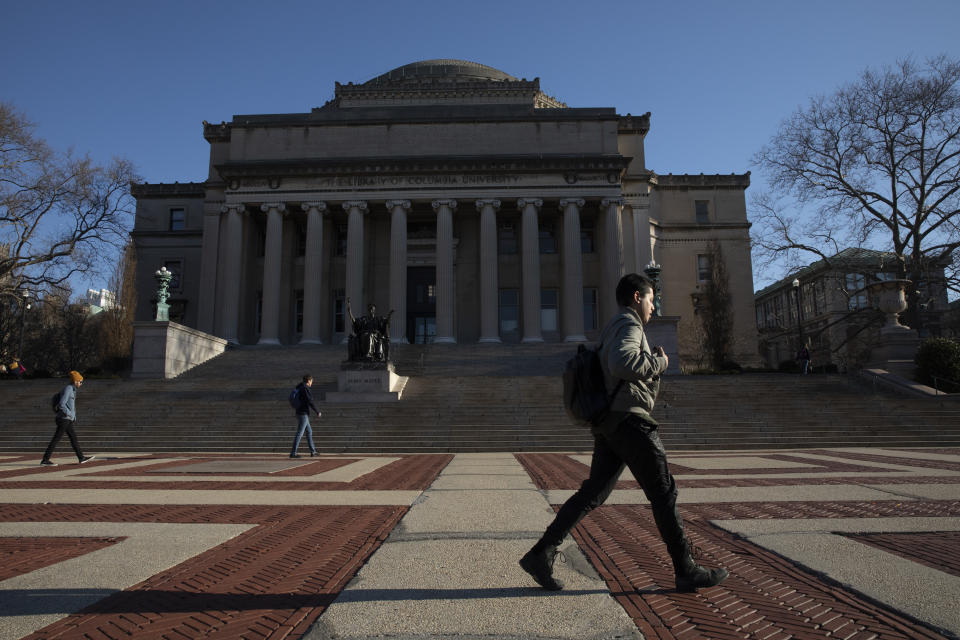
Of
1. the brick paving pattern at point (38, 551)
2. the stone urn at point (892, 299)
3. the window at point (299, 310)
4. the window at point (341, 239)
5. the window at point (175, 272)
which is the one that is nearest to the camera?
the brick paving pattern at point (38, 551)

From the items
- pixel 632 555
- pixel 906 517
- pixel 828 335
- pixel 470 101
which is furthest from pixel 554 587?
pixel 828 335

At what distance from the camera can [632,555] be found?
13.4ft

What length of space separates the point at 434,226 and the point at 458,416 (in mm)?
23823

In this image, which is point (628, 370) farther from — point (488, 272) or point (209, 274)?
point (209, 274)

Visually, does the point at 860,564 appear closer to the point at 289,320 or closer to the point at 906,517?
the point at 906,517

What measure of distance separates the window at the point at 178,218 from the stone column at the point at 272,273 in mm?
10902

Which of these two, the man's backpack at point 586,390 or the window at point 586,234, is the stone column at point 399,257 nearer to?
the window at point 586,234

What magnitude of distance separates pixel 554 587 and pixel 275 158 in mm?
39401

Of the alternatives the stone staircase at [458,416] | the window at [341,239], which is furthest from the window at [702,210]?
the window at [341,239]

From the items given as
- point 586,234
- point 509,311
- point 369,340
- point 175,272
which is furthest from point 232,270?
point 586,234

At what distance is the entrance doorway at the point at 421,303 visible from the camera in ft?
128

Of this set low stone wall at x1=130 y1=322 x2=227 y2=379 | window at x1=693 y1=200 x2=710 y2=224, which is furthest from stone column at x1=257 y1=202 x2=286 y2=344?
window at x1=693 y1=200 x2=710 y2=224

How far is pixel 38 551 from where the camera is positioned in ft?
13.7

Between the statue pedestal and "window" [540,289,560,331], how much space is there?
1841cm
